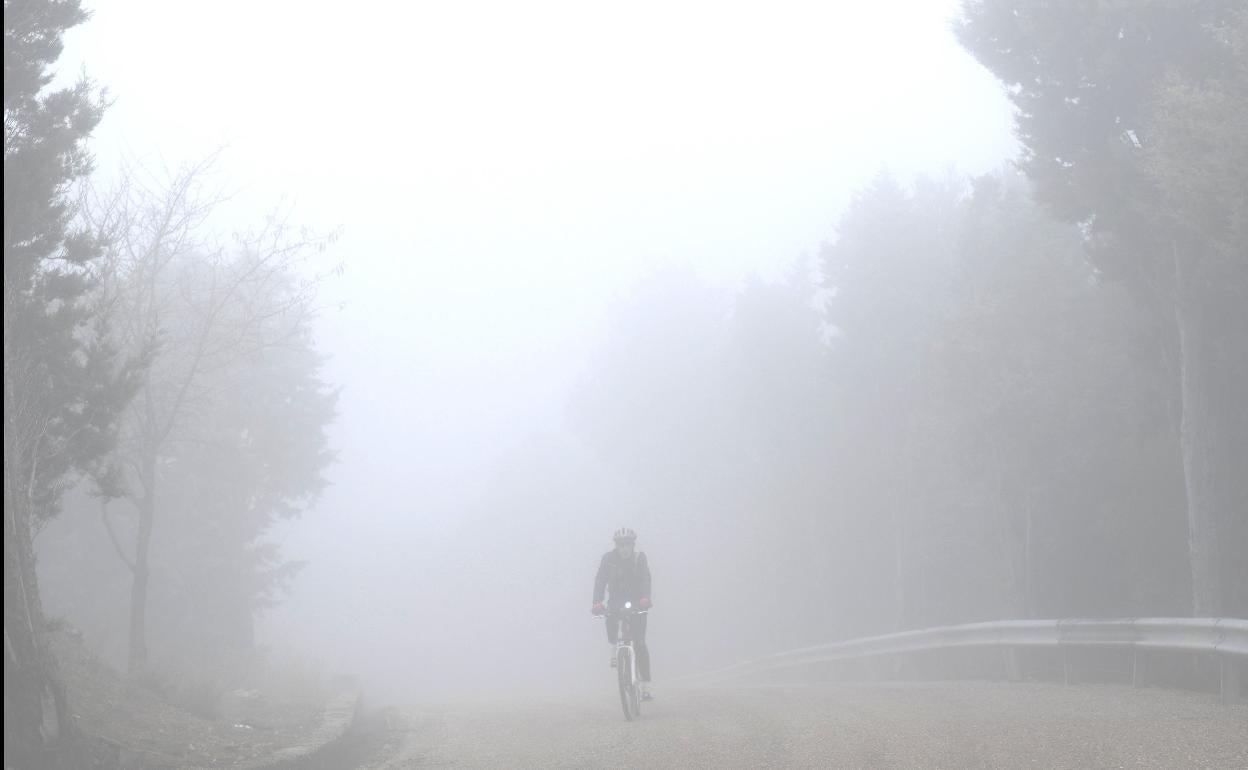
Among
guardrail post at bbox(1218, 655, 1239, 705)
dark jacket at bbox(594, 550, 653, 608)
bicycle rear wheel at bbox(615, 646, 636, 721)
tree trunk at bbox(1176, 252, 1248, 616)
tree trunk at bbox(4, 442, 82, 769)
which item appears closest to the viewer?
tree trunk at bbox(4, 442, 82, 769)

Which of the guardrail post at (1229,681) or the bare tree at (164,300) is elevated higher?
the bare tree at (164,300)

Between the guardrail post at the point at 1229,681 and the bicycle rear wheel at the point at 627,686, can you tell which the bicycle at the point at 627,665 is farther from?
the guardrail post at the point at 1229,681

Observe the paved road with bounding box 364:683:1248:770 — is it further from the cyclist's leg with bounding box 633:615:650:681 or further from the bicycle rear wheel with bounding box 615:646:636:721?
the cyclist's leg with bounding box 633:615:650:681

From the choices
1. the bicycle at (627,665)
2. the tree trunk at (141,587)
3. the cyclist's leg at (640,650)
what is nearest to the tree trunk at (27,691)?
the bicycle at (627,665)

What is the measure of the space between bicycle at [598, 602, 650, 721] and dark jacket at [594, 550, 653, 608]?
14 cm

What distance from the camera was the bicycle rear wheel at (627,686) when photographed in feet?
40.0

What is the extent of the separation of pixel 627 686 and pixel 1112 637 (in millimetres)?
5272

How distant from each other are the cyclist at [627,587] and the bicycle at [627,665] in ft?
0.18

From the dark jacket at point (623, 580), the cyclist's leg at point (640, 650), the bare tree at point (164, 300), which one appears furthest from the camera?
the bare tree at point (164, 300)

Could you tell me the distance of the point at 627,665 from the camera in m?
12.6

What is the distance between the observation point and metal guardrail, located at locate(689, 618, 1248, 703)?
10203mm

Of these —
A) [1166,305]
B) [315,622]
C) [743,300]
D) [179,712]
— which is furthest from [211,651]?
[315,622]

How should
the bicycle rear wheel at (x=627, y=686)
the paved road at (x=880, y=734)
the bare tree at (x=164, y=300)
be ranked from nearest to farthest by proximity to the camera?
the paved road at (x=880, y=734) < the bicycle rear wheel at (x=627, y=686) < the bare tree at (x=164, y=300)

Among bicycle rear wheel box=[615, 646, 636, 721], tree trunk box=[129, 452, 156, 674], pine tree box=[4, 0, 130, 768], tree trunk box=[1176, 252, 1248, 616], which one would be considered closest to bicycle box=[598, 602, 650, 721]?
bicycle rear wheel box=[615, 646, 636, 721]
